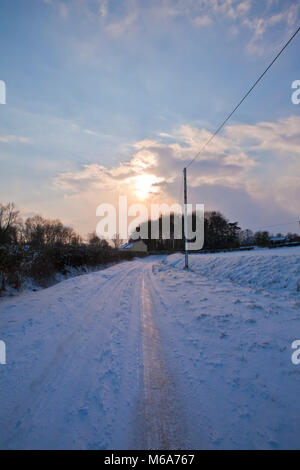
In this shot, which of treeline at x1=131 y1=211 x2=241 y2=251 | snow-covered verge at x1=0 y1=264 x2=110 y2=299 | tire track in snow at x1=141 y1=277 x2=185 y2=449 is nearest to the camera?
tire track in snow at x1=141 y1=277 x2=185 y2=449

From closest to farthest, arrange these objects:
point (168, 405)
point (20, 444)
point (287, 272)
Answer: point (20, 444) → point (168, 405) → point (287, 272)

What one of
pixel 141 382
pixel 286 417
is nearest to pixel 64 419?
pixel 141 382

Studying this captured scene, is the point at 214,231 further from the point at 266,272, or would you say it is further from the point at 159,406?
the point at 159,406

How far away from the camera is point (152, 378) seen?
124 inches

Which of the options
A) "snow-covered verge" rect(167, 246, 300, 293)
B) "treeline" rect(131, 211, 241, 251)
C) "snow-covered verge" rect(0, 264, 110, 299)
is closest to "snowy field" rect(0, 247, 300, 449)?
"snow-covered verge" rect(167, 246, 300, 293)

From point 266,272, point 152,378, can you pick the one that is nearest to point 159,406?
point 152,378

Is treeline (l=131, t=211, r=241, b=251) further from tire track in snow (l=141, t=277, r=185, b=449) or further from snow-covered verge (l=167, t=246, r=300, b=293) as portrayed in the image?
tire track in snow (l=141, t=277, r=185, b=449)

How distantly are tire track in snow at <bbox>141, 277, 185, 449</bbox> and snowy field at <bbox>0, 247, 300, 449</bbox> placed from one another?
12 millimetres

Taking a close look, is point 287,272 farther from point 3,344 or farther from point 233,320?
point 3,344

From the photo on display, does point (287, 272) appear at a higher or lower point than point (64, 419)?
higher

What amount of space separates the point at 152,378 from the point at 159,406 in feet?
1.93

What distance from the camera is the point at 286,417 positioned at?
7.90ft

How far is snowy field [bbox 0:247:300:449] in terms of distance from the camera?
86.0 inches
